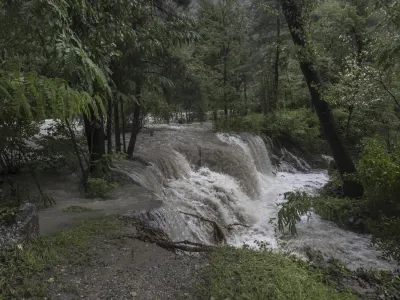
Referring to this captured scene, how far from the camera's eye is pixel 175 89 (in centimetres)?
1130

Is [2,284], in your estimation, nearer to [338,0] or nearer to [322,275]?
[322,275]

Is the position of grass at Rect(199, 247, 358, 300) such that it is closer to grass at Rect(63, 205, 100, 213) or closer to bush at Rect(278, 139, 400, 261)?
bush at Rect(278, 139, 400, 261)

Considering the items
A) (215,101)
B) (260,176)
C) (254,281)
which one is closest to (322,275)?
(254,281)

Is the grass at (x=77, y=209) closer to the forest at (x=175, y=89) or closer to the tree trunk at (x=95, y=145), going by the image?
the forest at (x=175, y=89)

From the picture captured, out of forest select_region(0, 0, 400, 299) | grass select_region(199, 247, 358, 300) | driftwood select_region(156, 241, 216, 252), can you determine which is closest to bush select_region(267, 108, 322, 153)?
forest select_region(0, 0, 400, 299)

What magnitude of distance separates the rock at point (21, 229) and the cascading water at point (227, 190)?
6.91ft

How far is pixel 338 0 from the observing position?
19422mm

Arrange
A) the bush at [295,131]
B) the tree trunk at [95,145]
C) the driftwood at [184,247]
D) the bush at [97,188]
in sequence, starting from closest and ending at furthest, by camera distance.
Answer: the driftwood at [184,247], the bush at [97,188], the tree trunk at [95,145], the bush at [295,131]

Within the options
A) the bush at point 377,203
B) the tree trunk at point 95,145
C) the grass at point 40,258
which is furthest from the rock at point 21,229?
the tree trunk at point 95,145

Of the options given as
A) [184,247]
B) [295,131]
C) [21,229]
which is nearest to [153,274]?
[184,247]

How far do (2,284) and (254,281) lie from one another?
247cm

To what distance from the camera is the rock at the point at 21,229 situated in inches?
147

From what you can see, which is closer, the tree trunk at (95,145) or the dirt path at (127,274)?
the dirt path at (127,274)

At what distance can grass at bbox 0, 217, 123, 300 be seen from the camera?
3241mm
